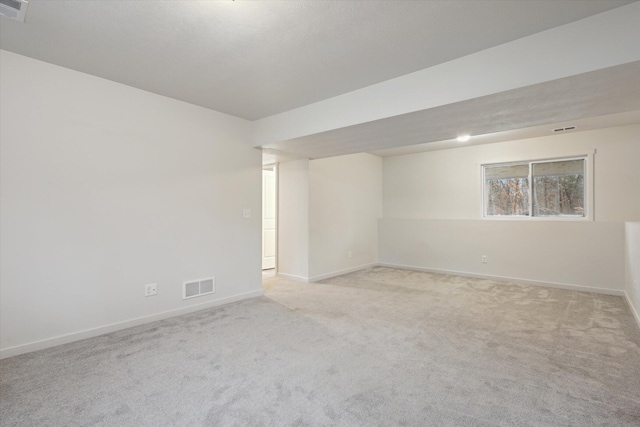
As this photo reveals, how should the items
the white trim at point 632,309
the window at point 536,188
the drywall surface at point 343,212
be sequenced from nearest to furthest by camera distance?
the white trim at point 632,309 → the window at point 536,188 → the drywall surface at point 343,212

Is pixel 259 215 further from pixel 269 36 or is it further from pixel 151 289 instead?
pixel 269 36

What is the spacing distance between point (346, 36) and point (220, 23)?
0.87m

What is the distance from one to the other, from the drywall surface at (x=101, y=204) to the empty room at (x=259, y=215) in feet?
0.06

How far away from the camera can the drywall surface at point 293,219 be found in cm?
507

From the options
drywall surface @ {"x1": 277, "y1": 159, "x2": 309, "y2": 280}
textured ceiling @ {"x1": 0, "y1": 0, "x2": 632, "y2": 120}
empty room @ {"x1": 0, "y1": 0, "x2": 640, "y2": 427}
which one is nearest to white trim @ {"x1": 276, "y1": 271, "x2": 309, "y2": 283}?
drywall surface @ {"x1": 277, "y1": 159, "x2": 309, "y2": 280}

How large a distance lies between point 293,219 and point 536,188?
421 centimetres

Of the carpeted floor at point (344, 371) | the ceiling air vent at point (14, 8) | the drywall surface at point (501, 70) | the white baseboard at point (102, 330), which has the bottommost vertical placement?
the carpeted floor at point (344, 371)

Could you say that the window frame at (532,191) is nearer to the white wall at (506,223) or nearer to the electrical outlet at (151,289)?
the white wall at (506,223)

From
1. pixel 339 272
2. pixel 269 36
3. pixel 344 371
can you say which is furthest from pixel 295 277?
pixel 269 36

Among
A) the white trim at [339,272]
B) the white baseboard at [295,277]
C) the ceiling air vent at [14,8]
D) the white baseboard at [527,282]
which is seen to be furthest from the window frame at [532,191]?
the ceiling air vent at [14,8]

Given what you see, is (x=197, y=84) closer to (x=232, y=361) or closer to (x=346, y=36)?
(x=346, y=36)

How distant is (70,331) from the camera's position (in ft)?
8.82

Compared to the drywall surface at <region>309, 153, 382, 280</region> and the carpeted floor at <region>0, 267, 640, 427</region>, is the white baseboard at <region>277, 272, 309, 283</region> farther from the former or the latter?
the carpeted floor at <region>0, 267, 640, 427</region>

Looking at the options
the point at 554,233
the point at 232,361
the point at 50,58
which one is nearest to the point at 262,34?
the point at 50,58
